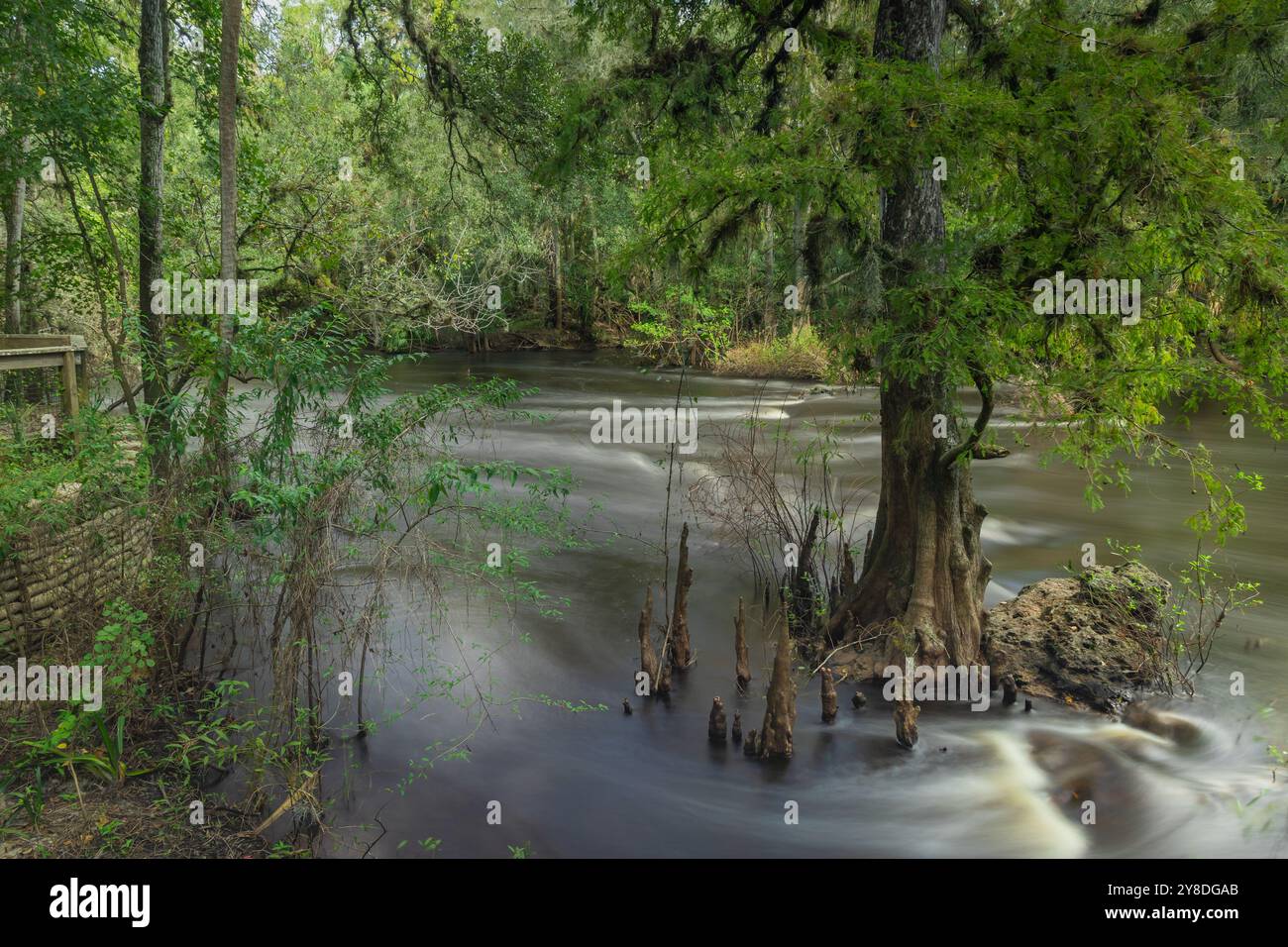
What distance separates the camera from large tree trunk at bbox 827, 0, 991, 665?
845 centimetres

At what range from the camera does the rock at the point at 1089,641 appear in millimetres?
8891

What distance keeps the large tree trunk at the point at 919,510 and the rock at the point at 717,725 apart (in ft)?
6.52

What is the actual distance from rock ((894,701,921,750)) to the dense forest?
1.5 inches

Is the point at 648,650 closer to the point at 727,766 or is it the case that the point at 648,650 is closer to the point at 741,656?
the point at 741,656

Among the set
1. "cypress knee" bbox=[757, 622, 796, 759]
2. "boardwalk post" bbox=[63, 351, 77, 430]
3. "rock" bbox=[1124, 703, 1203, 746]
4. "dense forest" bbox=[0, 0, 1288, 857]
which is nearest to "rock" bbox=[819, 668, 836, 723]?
"dense forest" bbox=[0, 0, 1288, 857]

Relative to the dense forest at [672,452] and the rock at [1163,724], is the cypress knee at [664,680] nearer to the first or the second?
the dense forest at [672,452]

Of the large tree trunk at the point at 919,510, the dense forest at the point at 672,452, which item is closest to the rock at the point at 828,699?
the dense forest at the point at 672,452

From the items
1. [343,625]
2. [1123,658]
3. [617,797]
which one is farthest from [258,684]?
[1123,658]

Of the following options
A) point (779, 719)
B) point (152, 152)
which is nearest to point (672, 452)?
point (779, 719)

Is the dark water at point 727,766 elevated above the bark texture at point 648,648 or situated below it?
below

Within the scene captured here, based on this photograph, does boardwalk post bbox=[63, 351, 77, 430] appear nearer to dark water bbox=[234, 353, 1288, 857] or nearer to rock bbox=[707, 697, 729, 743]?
dark water bbox=[234, 353, 1288, 857]

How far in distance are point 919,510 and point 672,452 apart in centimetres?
269
